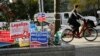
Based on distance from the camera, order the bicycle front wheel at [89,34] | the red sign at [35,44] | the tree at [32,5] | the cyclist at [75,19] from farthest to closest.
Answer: the tree at [32,5], the bicycle front wheel at [89,34], the cyclist at [75,19], the red sign at [35,44]

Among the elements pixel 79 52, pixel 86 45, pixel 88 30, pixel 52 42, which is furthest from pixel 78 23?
pixel 52 42

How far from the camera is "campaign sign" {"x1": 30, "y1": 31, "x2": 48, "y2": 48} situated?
22.5 ft

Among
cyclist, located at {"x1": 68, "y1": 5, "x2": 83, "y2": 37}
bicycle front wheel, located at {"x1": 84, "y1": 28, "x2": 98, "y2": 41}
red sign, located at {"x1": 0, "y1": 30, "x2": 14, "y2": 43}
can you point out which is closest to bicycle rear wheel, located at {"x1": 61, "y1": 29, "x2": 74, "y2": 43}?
cyclist, located at {"x1": 68, "y1": 5, "x2": 83, "y2": 37}

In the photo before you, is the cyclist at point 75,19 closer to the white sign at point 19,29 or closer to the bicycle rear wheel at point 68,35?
the bicycle rear wheel at point 68,35

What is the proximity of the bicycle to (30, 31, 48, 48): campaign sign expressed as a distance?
25.2 ft

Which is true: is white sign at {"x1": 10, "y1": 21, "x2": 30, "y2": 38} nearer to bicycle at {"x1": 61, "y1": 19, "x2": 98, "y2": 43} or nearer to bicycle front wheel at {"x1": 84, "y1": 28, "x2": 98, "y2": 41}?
bicycle at {"x1": 61, "y1": 19, "x2": 98, "y2": 43}

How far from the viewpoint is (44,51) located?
6633 millimetres

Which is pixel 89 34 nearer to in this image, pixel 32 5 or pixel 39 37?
pixel 39 37

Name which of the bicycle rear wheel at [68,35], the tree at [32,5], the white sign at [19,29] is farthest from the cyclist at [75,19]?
the tree at [32,5]

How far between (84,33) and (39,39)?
814cm

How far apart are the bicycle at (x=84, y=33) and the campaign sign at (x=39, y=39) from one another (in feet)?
25.2

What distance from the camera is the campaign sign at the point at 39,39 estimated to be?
685cm

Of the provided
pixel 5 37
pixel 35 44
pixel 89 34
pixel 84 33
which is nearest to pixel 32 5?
pixel 84 33

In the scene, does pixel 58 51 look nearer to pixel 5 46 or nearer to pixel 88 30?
pixel 5 46
